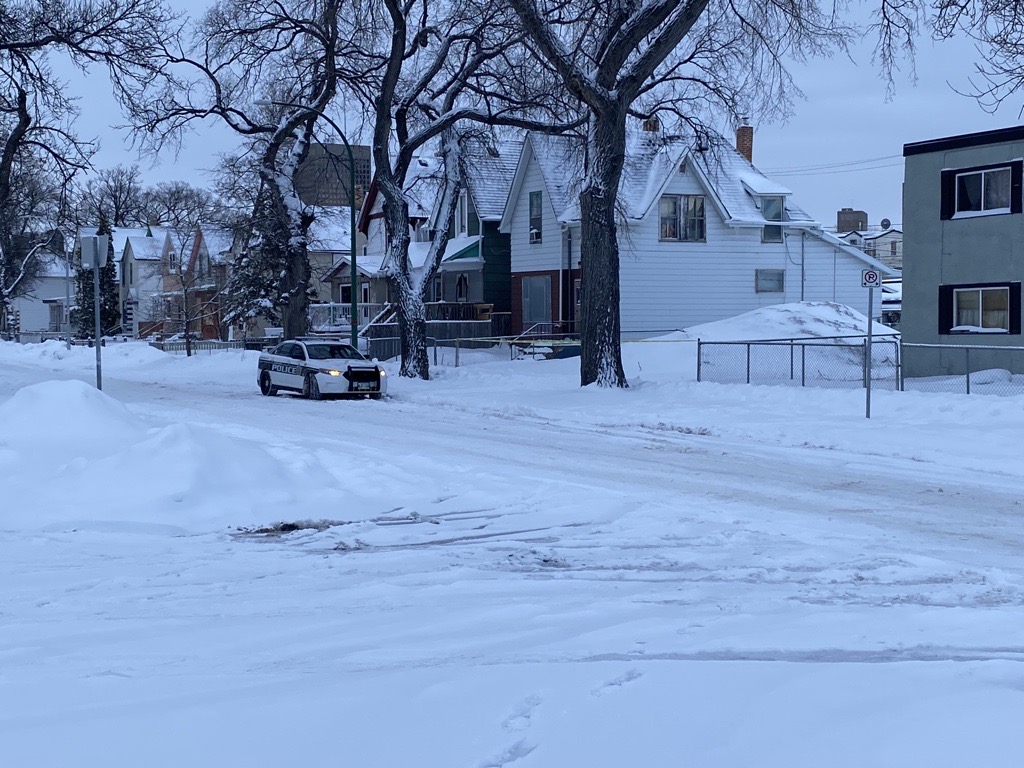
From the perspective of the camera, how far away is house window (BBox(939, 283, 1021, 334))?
2753 cm

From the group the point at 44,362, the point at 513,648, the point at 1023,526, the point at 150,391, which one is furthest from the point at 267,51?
the point at 513,648

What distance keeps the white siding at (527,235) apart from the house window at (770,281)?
864 centimetres

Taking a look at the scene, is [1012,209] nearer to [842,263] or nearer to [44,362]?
[842,263]

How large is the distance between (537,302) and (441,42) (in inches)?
682

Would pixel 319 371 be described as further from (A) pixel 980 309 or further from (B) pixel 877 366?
(B) pixel 877 366

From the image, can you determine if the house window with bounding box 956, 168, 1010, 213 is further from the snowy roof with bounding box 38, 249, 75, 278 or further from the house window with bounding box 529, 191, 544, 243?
the snowy roof with bounding box 38, 249, 75, 278

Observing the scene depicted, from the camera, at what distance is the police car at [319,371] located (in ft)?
88.7

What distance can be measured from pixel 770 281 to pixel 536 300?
9944 mm

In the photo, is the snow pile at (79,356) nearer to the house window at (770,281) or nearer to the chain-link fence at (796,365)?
the chain-link fence at (796,365)

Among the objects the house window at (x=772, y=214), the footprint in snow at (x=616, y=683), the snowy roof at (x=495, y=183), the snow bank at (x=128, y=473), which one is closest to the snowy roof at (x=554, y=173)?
the snowy roof at (x=495, y=183)

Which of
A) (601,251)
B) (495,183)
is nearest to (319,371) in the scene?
(601,251)

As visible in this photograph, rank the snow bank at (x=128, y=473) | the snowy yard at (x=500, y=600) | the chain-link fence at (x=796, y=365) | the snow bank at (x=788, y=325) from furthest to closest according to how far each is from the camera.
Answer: the snow bank at (x=788, y=325), the chain-link fence at (x=796, y=365), the snow bank at (x=128, y=473), the snowy yard at (x=500, y=600)

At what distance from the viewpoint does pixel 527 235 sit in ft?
158

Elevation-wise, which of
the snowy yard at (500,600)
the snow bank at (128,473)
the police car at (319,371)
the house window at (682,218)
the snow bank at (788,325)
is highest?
the house window at (682,218)
